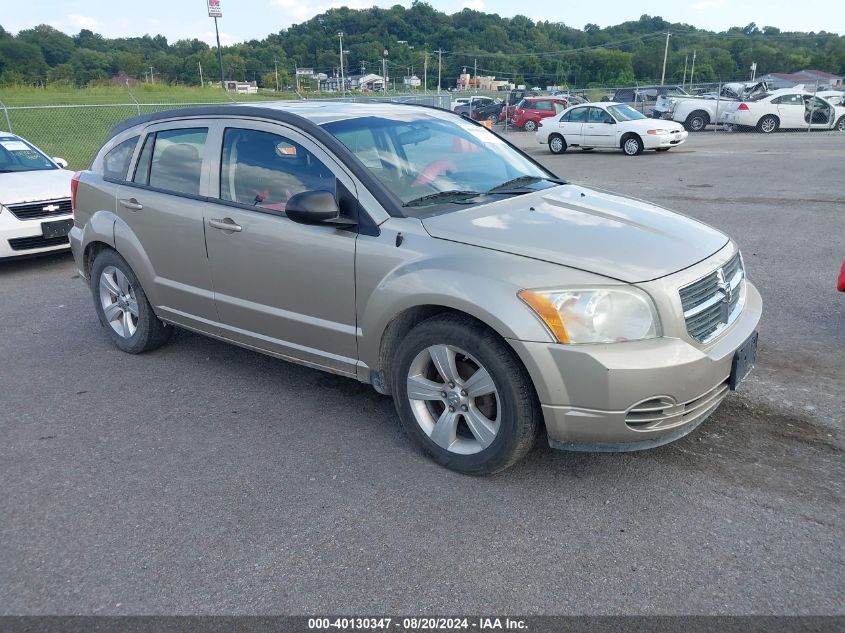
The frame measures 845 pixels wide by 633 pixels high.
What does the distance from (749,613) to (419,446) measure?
5.63ft

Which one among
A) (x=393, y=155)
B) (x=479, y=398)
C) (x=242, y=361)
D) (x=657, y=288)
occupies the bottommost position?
(x=242, y=361)

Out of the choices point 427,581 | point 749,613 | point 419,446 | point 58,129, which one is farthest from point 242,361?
point 58,129

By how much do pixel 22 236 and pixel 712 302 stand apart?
7300 mm

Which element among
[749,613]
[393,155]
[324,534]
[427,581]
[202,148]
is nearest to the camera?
[749,613]

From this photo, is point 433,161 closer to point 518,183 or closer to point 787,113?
point 518,183

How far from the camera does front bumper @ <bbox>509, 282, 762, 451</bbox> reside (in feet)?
10.1

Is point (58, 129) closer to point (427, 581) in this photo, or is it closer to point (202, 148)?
point (202, 148)

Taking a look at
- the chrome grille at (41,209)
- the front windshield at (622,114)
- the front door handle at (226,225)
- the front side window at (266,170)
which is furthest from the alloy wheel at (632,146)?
the front door handle at (226,225)

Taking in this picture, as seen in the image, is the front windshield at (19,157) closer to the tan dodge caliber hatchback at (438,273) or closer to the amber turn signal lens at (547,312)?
the tan dodge caliber hatchback at (438,273)

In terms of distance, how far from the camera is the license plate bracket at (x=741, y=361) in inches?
136

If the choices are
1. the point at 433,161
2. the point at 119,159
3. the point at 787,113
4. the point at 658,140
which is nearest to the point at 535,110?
the point at 787,113

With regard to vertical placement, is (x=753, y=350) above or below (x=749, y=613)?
above

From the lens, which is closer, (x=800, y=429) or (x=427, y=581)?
(x=427, y=581)

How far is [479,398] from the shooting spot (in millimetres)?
3486
